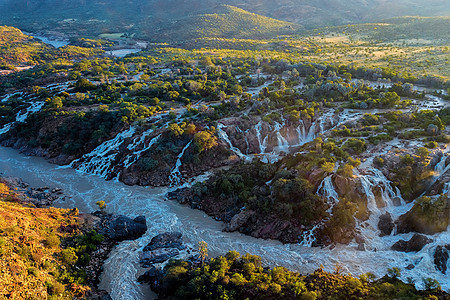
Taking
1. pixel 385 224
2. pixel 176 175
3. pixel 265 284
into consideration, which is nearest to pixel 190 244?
pixel 265 284

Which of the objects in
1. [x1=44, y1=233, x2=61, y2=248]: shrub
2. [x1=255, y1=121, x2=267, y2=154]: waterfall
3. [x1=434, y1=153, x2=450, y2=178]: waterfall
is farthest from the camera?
[x1=255, y1=121, x2=267, y2=154]: waterfall

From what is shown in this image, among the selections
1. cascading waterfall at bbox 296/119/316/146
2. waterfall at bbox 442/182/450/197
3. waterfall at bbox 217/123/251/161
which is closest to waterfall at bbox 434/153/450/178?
waterfall at bbox 442/182/450/197

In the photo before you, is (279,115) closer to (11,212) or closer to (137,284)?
(137,284)

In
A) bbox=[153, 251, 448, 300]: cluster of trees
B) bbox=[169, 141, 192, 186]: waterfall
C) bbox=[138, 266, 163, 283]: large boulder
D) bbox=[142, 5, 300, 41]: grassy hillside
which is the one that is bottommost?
bbox=[138, 266, 163, 283]: large boulder

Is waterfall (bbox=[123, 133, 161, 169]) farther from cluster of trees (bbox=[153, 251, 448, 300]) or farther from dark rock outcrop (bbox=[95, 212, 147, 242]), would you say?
cluster of trees (bbox=[153, 251, 448, 300])

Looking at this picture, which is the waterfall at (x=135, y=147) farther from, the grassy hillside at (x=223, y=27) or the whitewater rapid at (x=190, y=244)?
the grassy hillside at (x=223, y=27)

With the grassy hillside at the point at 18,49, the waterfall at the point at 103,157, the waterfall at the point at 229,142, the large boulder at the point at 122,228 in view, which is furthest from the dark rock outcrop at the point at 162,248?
the grassy hillside at the point at 18,49

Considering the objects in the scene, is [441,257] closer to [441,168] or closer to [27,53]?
[441,168]
